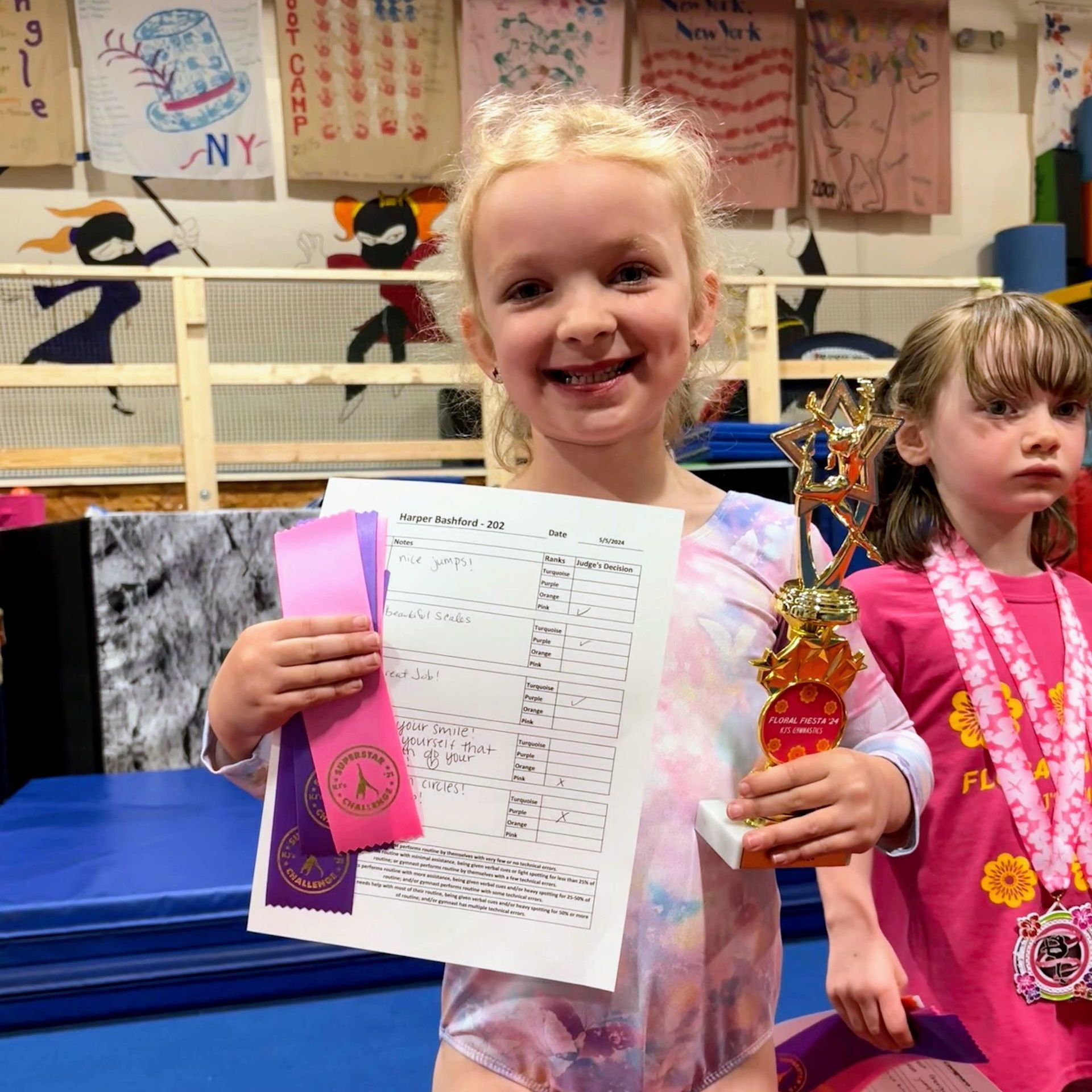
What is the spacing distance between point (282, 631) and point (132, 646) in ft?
5.55

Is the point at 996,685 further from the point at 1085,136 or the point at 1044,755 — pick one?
the point at 1085,136

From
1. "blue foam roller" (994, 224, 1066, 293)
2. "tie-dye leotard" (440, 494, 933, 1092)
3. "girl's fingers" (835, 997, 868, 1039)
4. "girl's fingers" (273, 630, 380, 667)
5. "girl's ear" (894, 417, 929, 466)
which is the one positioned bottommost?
"girl's fingers" (835, 997, 868, 1039)

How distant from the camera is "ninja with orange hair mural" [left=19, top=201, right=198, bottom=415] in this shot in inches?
128

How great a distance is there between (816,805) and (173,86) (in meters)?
3.73

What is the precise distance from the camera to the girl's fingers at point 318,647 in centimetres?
58

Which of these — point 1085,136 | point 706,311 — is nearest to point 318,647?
point 706,311

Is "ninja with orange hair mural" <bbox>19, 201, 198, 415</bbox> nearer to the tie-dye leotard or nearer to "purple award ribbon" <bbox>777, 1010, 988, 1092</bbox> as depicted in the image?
the tie-dye leotard

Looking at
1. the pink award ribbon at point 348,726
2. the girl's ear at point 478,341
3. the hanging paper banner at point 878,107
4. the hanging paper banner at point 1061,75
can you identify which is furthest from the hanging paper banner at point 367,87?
the pink award ribbon at point 348,726

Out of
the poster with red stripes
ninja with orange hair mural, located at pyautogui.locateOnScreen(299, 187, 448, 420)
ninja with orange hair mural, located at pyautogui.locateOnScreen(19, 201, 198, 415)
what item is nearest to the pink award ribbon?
ninja with orange hair mural, located at pyautogui.locateOnScreen(19, 201, 198, 415)

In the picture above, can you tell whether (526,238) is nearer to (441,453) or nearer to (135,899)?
(135,899)

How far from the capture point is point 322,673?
575 mm

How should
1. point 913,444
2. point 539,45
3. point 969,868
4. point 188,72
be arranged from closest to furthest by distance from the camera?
point 969,868 → point 913,444 → point 188,72 → point 539,45

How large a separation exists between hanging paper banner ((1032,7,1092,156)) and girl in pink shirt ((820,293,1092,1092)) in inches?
164

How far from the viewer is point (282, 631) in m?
0.58
